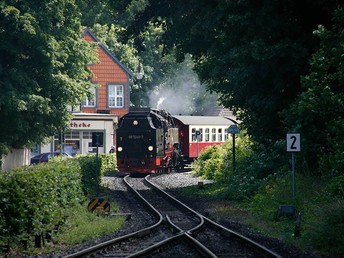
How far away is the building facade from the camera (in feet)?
181

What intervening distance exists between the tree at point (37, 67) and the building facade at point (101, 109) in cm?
1809

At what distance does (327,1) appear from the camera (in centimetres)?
2116

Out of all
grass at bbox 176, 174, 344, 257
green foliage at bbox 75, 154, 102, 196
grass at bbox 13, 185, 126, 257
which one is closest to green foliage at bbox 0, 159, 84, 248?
grass at bbox 13, 185, 126, 257

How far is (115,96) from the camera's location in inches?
2335

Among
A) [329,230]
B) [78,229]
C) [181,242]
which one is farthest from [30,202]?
[329,230]

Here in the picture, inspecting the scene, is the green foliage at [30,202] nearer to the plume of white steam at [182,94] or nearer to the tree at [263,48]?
the tree at [263,48]

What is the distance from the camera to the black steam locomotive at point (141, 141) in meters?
36.9

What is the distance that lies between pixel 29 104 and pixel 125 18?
131 feet

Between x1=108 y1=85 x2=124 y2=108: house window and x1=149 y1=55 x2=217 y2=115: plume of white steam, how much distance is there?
13.9m

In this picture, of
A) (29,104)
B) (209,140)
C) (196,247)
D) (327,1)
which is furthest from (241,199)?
(209,140)

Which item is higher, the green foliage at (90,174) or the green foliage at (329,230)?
the green foliage at (90,174)

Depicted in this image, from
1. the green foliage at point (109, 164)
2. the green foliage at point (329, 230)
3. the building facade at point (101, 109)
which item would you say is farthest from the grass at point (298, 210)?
the building facade at point (101, 109)

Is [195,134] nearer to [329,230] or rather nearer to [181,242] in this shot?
[181,242]

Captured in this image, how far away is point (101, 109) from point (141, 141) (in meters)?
22.2
